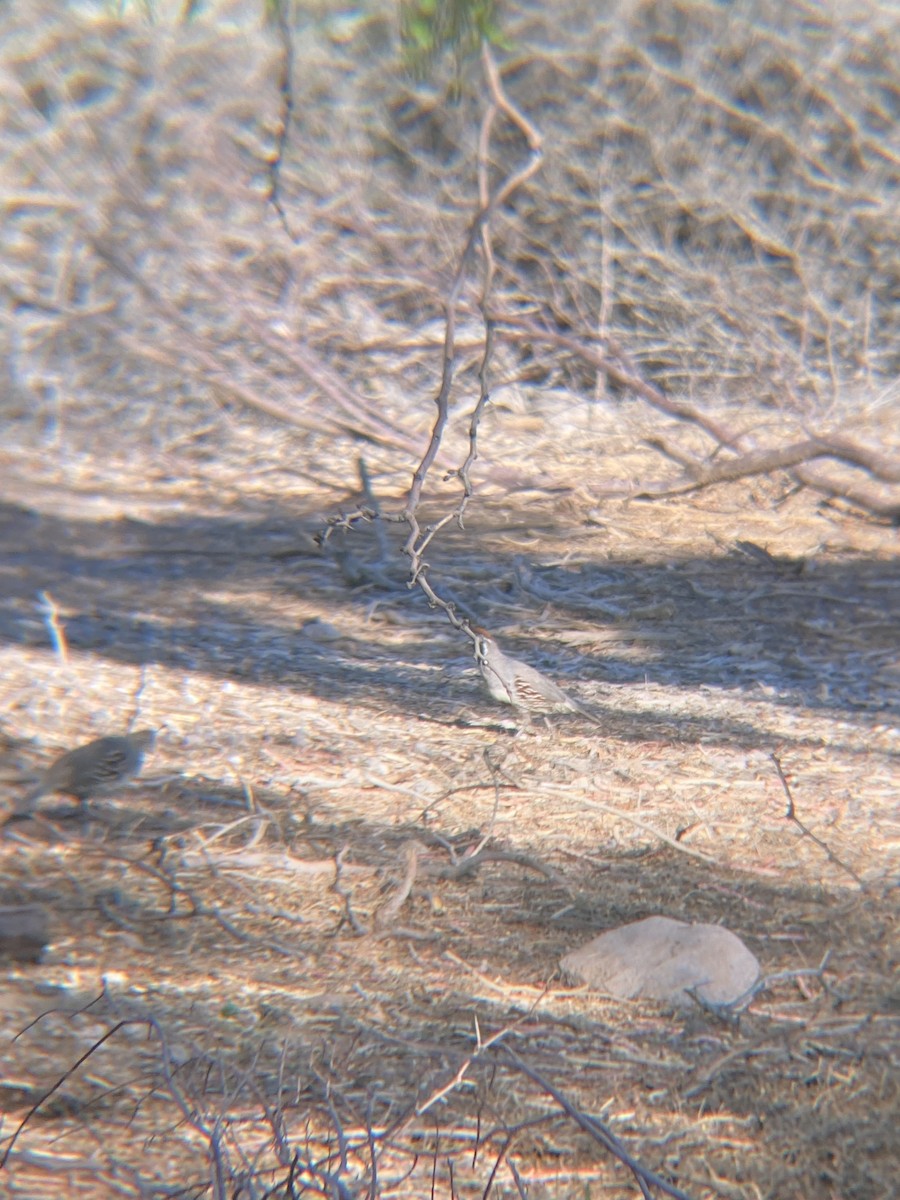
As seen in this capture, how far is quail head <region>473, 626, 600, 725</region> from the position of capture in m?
3.90

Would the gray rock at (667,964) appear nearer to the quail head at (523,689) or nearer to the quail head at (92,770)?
the quail head at (523,689)

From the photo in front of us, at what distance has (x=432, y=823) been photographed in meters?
3.24

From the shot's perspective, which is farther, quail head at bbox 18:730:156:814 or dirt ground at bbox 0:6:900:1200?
quail head at bbox 18:730:156:814

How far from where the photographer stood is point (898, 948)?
262 centimetres

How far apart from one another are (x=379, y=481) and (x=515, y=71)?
250cm

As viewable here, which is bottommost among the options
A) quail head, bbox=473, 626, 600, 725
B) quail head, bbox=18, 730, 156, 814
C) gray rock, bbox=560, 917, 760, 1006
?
gray rock, bbox=560, 917, 760, 1006

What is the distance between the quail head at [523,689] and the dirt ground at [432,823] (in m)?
0.07

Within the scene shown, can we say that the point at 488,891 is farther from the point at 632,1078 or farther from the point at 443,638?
the point at 443,638

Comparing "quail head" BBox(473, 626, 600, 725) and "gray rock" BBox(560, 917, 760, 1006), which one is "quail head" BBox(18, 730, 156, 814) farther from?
"gray rock" BBox(560, 917, 760, 1006)

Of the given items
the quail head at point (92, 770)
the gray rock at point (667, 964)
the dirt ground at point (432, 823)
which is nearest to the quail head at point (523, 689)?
the dirt ground at point (432, 823)

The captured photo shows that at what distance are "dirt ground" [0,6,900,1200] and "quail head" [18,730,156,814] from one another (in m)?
0.08

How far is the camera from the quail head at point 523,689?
390 cm

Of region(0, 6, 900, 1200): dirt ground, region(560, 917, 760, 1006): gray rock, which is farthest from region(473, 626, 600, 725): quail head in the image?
region(560, 917, 760, 1006): gray rock

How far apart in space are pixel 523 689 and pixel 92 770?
53.8 inches
